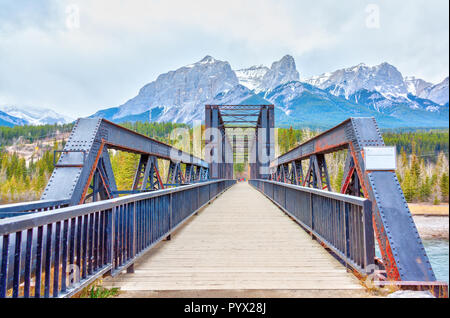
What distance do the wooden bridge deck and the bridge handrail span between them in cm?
125

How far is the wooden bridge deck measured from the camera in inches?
121

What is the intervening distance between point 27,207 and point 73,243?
1.60m

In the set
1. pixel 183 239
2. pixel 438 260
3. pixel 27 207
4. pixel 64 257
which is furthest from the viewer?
pixel 438 260

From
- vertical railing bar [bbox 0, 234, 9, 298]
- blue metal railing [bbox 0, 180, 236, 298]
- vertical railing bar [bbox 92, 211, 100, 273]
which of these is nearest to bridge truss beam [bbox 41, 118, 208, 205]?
blue metal railing [bbox 0, 180, 236, 298]

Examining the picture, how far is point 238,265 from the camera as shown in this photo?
3.78m

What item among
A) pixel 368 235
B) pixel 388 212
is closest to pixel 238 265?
pixel 368 235

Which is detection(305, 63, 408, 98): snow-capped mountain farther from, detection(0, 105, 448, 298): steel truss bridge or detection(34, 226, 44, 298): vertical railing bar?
detection(34, 226, 44, 298): vertical railing bar

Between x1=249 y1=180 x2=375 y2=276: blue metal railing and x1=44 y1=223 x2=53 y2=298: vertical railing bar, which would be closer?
x1=44 y1=223 x2=53 y2=298: vertical railing bar

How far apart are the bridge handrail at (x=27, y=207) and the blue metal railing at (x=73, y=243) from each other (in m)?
0.28

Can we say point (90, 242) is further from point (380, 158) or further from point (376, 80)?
point (376, 80)

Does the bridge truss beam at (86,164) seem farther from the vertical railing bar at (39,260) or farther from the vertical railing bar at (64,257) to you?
the vertical railing bar at (39,260)

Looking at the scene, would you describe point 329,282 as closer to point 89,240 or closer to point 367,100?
point 89,240

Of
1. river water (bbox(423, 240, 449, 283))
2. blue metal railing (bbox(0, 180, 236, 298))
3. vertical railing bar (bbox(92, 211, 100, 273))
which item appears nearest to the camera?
blue metal railing (bbox(0, 180, 236, 298))

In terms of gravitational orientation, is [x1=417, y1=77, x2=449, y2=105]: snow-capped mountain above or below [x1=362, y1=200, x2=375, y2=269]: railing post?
above
